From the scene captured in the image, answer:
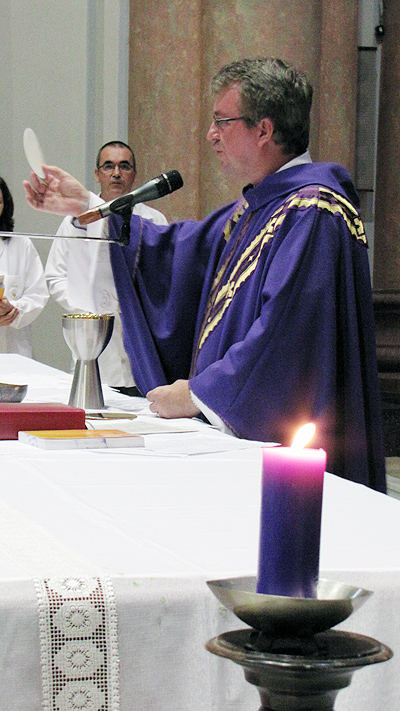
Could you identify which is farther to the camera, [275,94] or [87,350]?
[275,94]

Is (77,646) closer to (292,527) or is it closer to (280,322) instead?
(292,527)

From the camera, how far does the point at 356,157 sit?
6805mm

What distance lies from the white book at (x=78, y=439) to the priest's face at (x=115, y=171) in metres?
3.86

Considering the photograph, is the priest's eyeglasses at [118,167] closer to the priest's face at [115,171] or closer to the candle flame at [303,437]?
the priest's face at [115,171]

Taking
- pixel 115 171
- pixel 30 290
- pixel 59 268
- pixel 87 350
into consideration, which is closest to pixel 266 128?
pixel 87 350

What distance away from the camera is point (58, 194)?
305 cm

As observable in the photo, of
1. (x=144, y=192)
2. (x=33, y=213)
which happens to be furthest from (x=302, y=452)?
(x=33, y=213)

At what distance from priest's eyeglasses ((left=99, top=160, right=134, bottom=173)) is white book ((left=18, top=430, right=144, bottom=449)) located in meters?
3.94

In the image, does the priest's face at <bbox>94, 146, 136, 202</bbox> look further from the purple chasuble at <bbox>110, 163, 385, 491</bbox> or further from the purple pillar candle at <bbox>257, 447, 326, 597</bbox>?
the purple pillar candle at <bbox>257, 447, 326, 597</bbox>

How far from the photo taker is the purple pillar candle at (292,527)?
2.05 ft

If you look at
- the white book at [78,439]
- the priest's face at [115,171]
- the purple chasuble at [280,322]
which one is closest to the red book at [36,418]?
the white book at [78,439]

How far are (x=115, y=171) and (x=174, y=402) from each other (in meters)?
3.42

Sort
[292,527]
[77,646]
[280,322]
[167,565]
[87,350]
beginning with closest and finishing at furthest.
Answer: [292,527], [77,646], [167,565], [87,350], [280,322]

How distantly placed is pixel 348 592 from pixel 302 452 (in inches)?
3.7
